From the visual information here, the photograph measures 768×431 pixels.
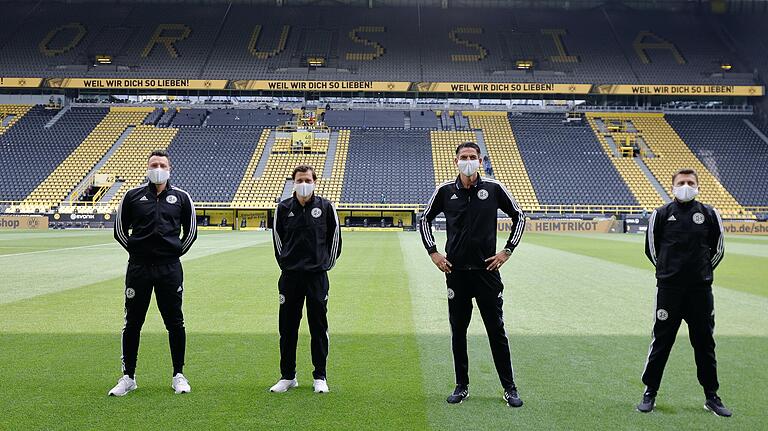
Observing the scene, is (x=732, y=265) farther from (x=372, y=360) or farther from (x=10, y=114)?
(x=10, y=114)

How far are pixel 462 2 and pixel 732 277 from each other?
49.2m

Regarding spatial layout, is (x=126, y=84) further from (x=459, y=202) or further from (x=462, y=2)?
(x=459, y=202)

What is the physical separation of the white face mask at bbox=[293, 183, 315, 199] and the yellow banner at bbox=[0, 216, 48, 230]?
38311mm

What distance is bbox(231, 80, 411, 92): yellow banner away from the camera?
1978 inches

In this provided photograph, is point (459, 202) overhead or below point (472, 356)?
overhead

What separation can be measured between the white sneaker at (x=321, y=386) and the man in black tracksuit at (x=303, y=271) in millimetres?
53

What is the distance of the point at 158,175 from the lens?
5.24 m

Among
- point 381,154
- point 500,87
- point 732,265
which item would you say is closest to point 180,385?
point 732,265

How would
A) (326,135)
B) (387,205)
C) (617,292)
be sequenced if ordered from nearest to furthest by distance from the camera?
(617,292) < (387,205) < (326,135)

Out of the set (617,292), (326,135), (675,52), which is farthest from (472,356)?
(675,52)

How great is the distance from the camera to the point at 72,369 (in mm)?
5730

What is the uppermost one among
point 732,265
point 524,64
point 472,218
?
point 524,64

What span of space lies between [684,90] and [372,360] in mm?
51498

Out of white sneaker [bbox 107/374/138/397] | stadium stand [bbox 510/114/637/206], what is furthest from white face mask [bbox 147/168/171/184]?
stadium stand [bbox 510/114/637/206]
